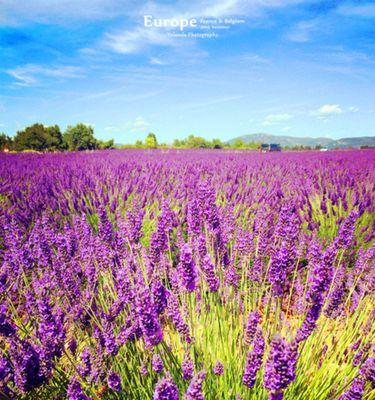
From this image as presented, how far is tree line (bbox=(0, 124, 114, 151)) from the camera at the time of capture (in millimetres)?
39781

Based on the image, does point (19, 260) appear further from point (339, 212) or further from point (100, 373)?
point (339, 212)

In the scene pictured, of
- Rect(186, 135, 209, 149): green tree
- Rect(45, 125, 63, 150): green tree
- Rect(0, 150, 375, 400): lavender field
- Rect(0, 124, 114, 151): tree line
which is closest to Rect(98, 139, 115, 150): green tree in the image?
Rect(0, 124, 114, 151): tree line

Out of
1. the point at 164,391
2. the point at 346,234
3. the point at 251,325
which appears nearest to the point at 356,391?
the point at 251,325

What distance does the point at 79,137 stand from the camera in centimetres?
4528

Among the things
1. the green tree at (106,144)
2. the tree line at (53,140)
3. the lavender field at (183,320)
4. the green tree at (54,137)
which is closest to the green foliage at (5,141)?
the tree line at (53,140)

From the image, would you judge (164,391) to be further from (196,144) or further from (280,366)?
(196,144)

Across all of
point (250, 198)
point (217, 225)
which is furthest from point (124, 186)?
point (217, 225)

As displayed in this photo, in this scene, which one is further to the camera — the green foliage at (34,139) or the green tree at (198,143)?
the green tree at (198,143)

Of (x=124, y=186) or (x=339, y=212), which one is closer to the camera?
(x=339, y=212)

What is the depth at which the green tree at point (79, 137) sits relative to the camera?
142 feet

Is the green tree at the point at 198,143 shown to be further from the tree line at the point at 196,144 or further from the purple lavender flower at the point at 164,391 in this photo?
the purple lavender flower at the point at 164,391

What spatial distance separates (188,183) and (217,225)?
2709 mm

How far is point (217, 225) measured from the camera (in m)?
1.74

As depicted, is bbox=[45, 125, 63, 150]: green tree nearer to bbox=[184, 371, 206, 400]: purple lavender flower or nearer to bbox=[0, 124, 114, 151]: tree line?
bbox=[0, 124, 114, 151]: tree line
